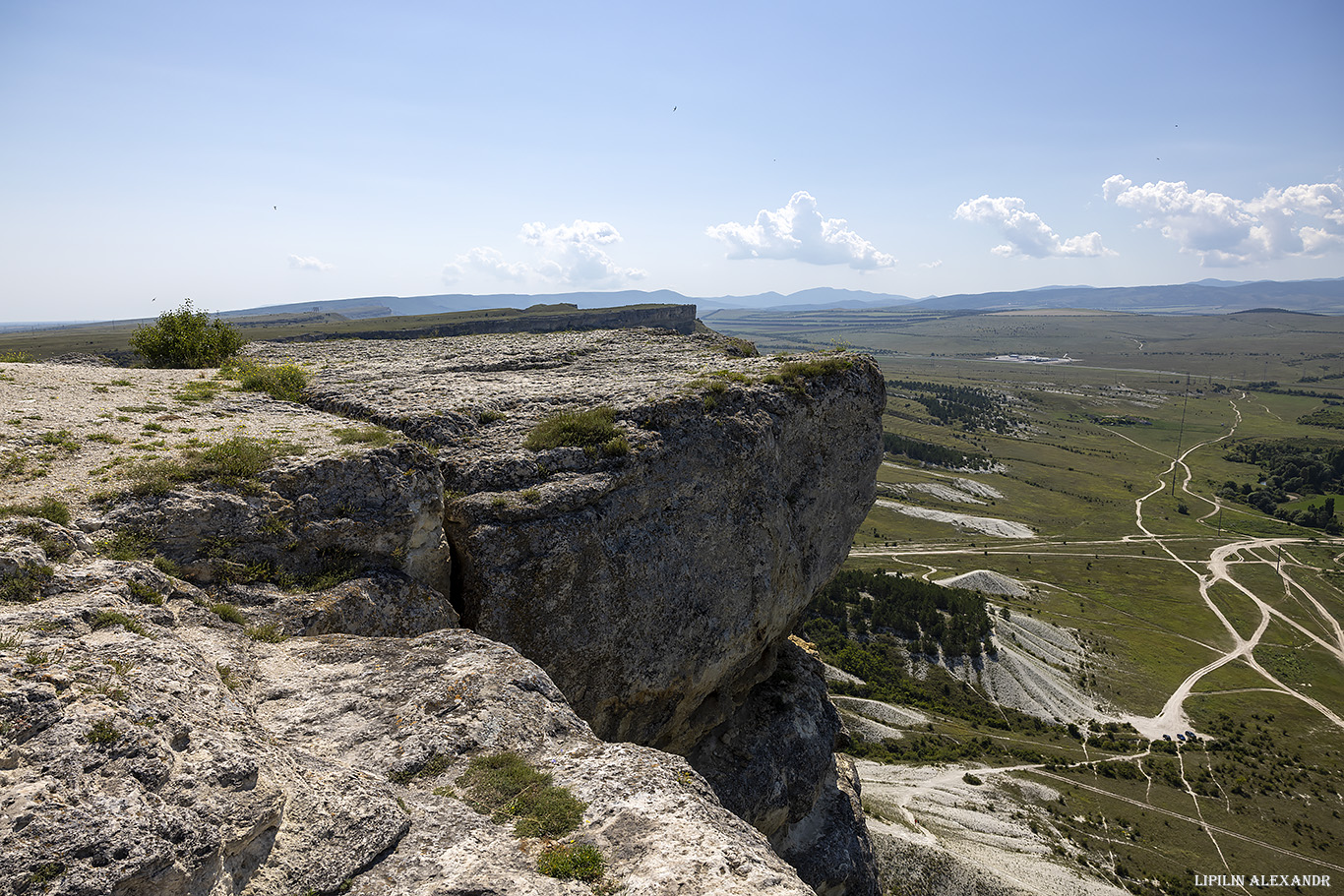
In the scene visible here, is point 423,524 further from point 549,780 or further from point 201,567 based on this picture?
point 549,780

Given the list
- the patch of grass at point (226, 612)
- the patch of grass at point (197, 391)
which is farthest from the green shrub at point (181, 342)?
the patch of grass at point (226, 612)

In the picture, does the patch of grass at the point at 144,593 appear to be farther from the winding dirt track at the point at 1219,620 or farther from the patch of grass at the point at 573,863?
the winding dirt track at the point at 1219,620

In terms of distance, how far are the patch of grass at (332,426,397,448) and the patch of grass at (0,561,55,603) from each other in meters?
5.91

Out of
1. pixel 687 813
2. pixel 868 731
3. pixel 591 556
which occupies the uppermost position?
pixel 591 556

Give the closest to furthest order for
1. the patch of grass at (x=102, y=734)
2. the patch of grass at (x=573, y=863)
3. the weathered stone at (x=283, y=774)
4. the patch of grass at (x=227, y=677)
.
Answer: the weathered stone at (x=283, y=774)
the patch of grass at (x=102, y=734)
the patch of grass at (x=573, y=863)
the patch of grass at (x=227, y=677)

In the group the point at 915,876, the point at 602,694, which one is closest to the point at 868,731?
the point at 915,876

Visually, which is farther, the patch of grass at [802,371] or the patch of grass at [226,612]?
the patch of grass at [802,371]

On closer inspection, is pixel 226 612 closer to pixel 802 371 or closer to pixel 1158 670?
pixel 802 371

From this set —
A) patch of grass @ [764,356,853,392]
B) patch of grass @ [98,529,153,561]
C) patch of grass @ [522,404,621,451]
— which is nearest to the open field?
patch of grass @ [764,356,853,392]

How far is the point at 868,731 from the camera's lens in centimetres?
7838

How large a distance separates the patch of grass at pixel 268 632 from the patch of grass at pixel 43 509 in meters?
3.42

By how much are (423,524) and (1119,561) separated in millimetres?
153043

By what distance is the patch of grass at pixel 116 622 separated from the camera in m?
8.58

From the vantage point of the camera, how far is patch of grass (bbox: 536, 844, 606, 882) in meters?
7.39
